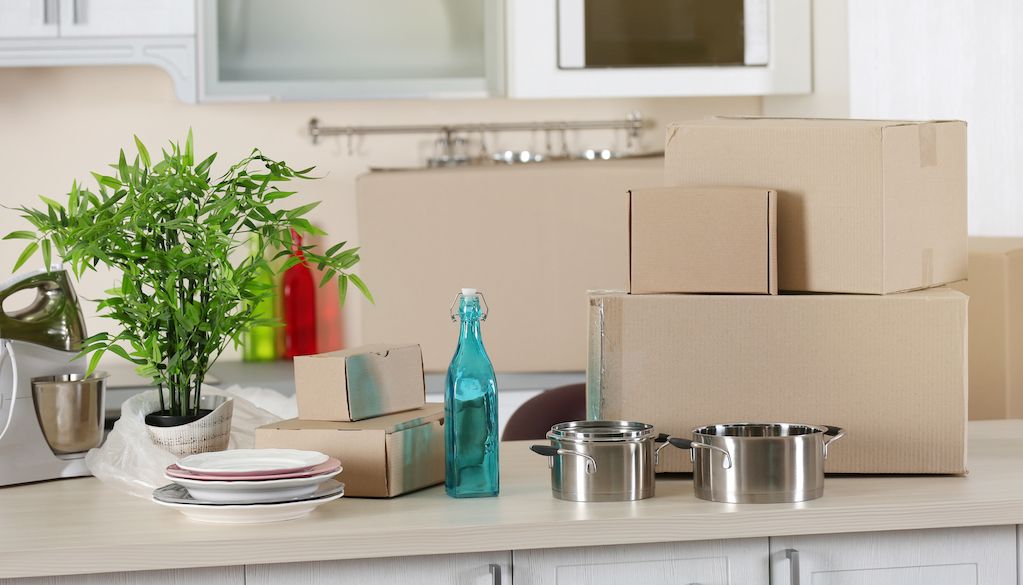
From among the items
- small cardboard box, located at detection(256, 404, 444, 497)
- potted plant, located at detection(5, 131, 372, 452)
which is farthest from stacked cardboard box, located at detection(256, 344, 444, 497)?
potted plant, located at detection(5, 131, 372, 452)

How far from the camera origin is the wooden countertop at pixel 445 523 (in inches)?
45.8

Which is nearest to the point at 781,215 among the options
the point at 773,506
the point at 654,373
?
the point at 654,373

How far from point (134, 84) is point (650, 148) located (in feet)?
4.27

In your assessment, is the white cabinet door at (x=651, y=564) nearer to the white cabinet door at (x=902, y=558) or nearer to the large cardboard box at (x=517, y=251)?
the white cabinet door at (x=902, y=558)

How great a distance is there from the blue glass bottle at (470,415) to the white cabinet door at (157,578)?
27 centimetres

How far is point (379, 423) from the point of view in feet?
4.42

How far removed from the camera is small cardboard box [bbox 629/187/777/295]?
1405 mm

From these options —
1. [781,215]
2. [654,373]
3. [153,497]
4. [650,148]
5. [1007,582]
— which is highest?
[650,148]

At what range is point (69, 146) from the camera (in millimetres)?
2939

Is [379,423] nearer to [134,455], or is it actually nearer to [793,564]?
[134,455]

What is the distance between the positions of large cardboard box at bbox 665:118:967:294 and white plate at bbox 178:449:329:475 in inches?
22.7

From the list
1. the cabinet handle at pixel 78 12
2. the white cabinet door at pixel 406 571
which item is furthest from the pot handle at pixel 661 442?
the cabinet handle at pixel 78 12

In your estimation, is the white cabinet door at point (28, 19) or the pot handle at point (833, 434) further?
the white cabinet door at point (28, 19)

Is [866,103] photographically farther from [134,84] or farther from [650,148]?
[134,84]
